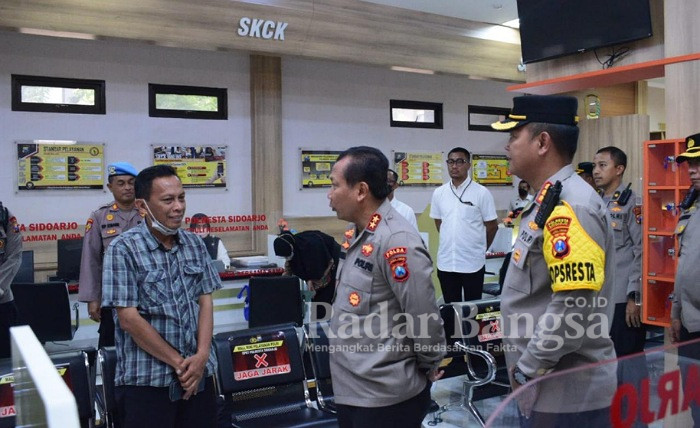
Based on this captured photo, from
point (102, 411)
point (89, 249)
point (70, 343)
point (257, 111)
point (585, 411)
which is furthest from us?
point (257, 111)

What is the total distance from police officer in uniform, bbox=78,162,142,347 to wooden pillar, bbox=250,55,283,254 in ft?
11.9

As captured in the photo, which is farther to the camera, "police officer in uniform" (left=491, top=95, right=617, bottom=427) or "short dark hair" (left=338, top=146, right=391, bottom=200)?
"short dark hair" (left=338, top=146, right=391, bottom=200)

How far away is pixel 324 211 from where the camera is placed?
8039 mm

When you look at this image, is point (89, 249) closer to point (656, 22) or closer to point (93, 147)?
point (93, 147)

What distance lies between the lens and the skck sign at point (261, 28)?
619 cm

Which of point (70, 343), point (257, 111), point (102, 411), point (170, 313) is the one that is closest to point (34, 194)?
point (70, 343)

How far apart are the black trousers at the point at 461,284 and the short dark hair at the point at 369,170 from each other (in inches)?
132

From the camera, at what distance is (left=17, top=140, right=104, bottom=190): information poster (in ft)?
20.6

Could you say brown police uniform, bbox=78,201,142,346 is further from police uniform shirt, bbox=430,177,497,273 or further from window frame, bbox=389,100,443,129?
window frame, bbox=389,100,443,129

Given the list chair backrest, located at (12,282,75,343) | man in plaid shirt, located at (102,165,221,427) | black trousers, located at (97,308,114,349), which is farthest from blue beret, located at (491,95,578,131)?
chair backrest, located at (12,282,75,343)

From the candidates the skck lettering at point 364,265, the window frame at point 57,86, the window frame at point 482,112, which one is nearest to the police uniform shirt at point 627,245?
the skck lettering at point 364,265

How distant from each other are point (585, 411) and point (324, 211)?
6.51 metres

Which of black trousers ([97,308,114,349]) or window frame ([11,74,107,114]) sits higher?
window frame ([11,74,107,114])

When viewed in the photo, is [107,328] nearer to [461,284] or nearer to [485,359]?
[485,359]
